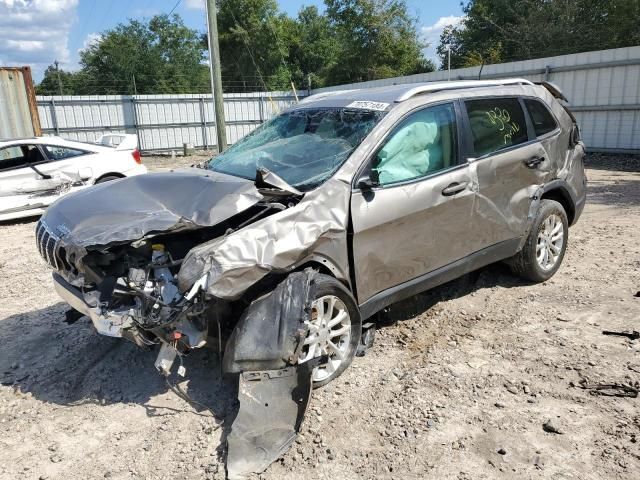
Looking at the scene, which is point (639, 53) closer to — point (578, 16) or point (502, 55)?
point (578, 16)

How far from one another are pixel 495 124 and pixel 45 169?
7.71 m

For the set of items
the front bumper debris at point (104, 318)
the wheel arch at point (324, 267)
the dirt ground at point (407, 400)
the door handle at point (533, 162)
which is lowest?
the dirt ground at point (407, 400)

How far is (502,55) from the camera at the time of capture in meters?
28.7

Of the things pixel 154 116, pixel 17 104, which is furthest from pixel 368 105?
pixel 154 116

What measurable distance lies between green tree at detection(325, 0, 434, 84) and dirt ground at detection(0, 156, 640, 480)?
96.1 ft

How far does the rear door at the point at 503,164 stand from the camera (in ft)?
14.4

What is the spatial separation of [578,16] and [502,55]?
431cm

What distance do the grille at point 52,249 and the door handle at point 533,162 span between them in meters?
3.77

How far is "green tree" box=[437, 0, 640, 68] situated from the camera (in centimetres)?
2281

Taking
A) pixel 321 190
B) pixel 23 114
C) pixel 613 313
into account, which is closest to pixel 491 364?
pixel 613 313

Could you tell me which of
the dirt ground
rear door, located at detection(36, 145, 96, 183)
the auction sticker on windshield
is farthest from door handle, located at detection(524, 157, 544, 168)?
rear door, located at detection(36, 145, 96, 183)

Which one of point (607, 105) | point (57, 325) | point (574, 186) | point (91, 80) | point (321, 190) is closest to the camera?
point (321, 190)

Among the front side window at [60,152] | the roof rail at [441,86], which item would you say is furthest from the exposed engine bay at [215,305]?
the front side window at [60,152]

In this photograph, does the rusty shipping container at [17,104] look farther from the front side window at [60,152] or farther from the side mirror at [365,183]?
the side mirror at [365,183]
